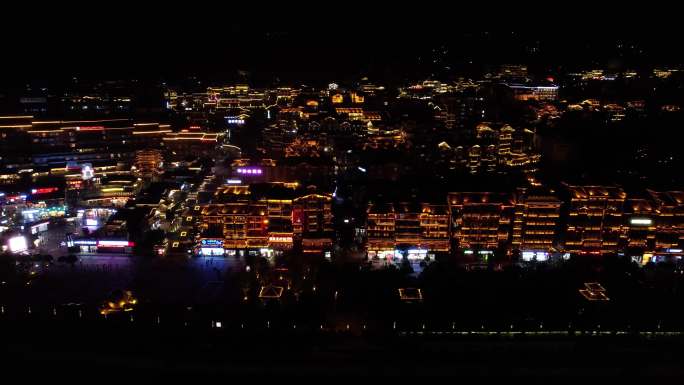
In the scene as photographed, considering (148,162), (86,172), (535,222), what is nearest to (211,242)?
(86,172)

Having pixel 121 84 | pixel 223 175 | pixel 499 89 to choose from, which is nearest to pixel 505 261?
pixel 223 175

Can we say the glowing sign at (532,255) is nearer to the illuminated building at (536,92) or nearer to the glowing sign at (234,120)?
the glowing sign at (234,120)

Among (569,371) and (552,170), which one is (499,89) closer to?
(552,170)

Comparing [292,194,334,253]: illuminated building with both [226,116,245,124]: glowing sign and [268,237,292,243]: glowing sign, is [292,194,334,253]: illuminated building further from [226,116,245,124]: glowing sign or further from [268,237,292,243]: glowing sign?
[226,116,245,124]: glowing sign

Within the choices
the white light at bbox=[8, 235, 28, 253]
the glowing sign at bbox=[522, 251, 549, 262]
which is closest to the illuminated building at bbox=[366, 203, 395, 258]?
the glowing sign at bbox=[522, 251, 549, 262]

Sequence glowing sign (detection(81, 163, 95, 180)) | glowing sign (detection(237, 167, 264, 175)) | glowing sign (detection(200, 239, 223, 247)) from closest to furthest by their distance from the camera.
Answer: glowing sign (detection(200, 239, 223, 247)), glowing sign (detection(81, 163, 95, 180)), glowing sign (detection(237, 167, 264, 175))

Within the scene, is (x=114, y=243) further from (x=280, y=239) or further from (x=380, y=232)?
(x=380, y=232)
